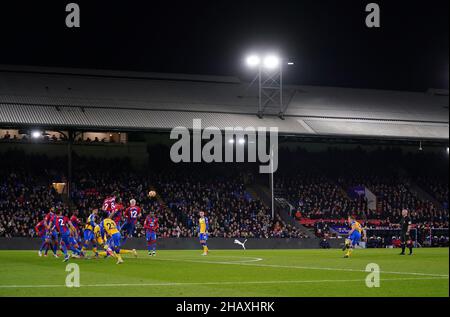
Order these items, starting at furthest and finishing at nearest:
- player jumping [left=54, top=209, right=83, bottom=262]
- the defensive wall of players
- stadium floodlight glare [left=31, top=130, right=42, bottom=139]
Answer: stadium floodlight glare [left=31, top=130, right=42, bottom=139]
the defensive wall of players
player jumping [left=54, top=209, right=83, bottom=262]

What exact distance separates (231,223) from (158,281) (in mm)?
37144

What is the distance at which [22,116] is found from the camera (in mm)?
50906

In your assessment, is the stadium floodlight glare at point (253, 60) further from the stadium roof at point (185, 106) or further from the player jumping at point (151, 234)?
the player jumping at point (151, 234)

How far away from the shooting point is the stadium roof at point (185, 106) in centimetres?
5312

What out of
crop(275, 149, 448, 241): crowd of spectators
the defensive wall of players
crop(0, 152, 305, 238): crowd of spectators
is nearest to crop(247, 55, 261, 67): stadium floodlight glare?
crop(0, 152, 305, 238): crowd of spectators

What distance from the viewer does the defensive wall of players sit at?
4550 centimetres

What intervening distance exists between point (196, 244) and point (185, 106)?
41.9 feet

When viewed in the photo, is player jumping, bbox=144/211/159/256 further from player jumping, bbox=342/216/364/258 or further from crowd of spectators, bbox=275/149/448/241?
crowd of spectators, bbox=275/149/448/241

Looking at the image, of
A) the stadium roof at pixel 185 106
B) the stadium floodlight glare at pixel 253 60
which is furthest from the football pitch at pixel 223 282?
the stadium floodlight glare at pixel 253 60

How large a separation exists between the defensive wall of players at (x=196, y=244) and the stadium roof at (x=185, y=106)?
8.36 metres

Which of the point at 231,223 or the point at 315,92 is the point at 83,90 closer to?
the point at 231,223

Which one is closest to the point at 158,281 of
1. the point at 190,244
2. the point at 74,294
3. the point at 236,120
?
the point at 74,294

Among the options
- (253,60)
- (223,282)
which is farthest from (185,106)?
(223,282)

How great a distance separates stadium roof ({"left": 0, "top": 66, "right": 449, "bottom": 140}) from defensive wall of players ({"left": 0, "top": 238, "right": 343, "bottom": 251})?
8.36m
